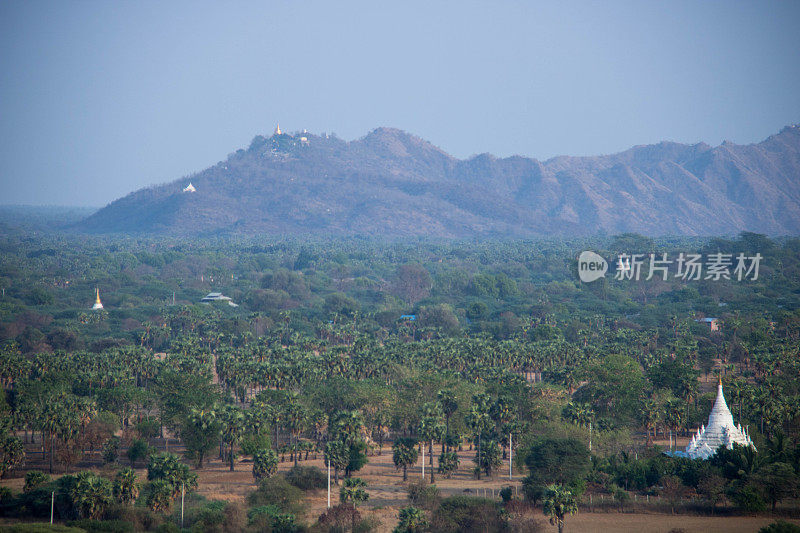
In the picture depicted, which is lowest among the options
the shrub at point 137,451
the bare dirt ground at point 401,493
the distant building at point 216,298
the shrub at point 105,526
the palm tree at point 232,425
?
the bare dirt ground at point 401,493

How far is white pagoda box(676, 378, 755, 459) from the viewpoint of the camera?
135ft

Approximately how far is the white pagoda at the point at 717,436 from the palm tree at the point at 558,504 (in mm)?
9592

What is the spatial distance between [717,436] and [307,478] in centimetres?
2038

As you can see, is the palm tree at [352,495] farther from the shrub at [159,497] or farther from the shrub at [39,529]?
the shrub at [39,529]

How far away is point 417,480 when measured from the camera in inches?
1719

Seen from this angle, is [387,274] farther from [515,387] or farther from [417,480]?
[417,480]

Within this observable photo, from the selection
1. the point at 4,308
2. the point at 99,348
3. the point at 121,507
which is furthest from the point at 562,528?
the point at 4,308

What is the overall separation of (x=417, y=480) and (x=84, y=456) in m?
19.7

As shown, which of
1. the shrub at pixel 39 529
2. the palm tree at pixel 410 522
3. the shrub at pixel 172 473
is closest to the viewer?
the shrub at pixel 39 529

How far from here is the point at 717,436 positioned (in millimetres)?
41531

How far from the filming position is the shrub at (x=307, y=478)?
136 ft

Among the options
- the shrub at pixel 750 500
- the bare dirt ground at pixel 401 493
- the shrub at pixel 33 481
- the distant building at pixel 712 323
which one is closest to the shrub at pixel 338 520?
the bare dirt ground at pixel 401 493

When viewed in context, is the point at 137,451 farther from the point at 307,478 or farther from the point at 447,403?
the point at 447,403

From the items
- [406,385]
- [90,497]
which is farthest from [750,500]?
[90,497]
